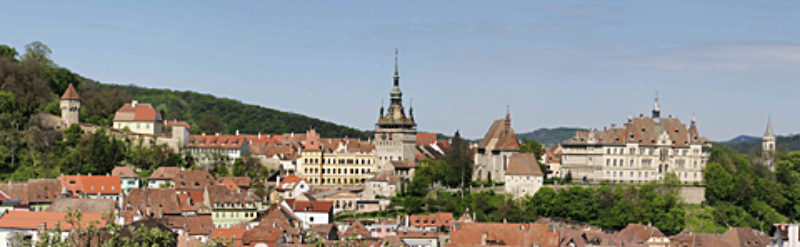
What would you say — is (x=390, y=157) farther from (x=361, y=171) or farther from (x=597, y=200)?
(x=597, y=200)

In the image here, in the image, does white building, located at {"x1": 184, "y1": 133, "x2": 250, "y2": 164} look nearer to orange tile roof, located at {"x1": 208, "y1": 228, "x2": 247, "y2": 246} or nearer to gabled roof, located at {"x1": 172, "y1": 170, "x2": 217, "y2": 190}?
gabled roof, located at {"x1": 172, "y1": 170, "x2": 217, "y2": 190}

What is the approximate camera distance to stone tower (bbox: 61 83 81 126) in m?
88.8

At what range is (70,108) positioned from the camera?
88875mm

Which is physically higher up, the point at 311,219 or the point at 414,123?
the point at 414,123

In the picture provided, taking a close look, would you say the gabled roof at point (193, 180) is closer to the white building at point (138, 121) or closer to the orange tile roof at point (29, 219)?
the white building at point (138, 121)

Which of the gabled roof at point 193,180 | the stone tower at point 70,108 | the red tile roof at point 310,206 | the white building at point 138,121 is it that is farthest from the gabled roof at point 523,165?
the stone tower at point 70,108

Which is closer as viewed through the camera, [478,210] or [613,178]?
[478,210]

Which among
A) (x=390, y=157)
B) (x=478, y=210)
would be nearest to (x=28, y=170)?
(x=390, y=157)

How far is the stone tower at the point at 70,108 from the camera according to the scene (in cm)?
8875

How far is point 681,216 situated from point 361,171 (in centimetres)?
2703

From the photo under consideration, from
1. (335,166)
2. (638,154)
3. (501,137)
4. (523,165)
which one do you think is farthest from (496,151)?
(335,166)

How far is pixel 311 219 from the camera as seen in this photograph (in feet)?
236

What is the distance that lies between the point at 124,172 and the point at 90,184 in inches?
167

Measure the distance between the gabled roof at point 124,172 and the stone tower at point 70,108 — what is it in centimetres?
1114
